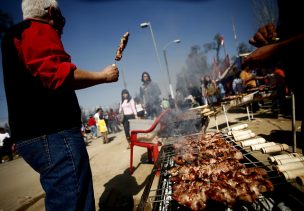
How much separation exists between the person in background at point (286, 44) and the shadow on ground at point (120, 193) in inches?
137

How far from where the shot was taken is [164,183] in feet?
8.50

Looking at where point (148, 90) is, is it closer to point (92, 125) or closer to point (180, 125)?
point (180, 125)

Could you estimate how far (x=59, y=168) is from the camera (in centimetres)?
169

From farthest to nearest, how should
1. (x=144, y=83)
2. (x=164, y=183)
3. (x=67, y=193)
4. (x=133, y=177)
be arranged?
(x=144, y=83), (x=133, y=177), (x=164, y=183), (x=67, y=193)

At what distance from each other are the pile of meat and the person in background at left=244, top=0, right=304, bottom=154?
100cm

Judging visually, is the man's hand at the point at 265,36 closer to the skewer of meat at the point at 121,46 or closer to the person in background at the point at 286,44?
the person in background at the point at 286,44

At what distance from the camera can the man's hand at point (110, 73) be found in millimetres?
1970

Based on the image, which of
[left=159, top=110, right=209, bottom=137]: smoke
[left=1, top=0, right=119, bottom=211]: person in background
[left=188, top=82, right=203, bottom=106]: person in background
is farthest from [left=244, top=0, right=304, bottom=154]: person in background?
[left=188, top=82, right=203, bottom=106]: person in background

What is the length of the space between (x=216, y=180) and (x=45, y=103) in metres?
2.08

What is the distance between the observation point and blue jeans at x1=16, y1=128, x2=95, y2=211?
1663 mm

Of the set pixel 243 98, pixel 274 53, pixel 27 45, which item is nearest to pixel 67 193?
pixel 27 45

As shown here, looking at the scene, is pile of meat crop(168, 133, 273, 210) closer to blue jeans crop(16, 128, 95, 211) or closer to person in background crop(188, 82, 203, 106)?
blue jeans crop(16, 128, 95, 211)

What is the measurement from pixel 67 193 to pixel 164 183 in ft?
4.39

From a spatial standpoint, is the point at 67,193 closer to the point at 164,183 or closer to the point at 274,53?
the point at 164,183
